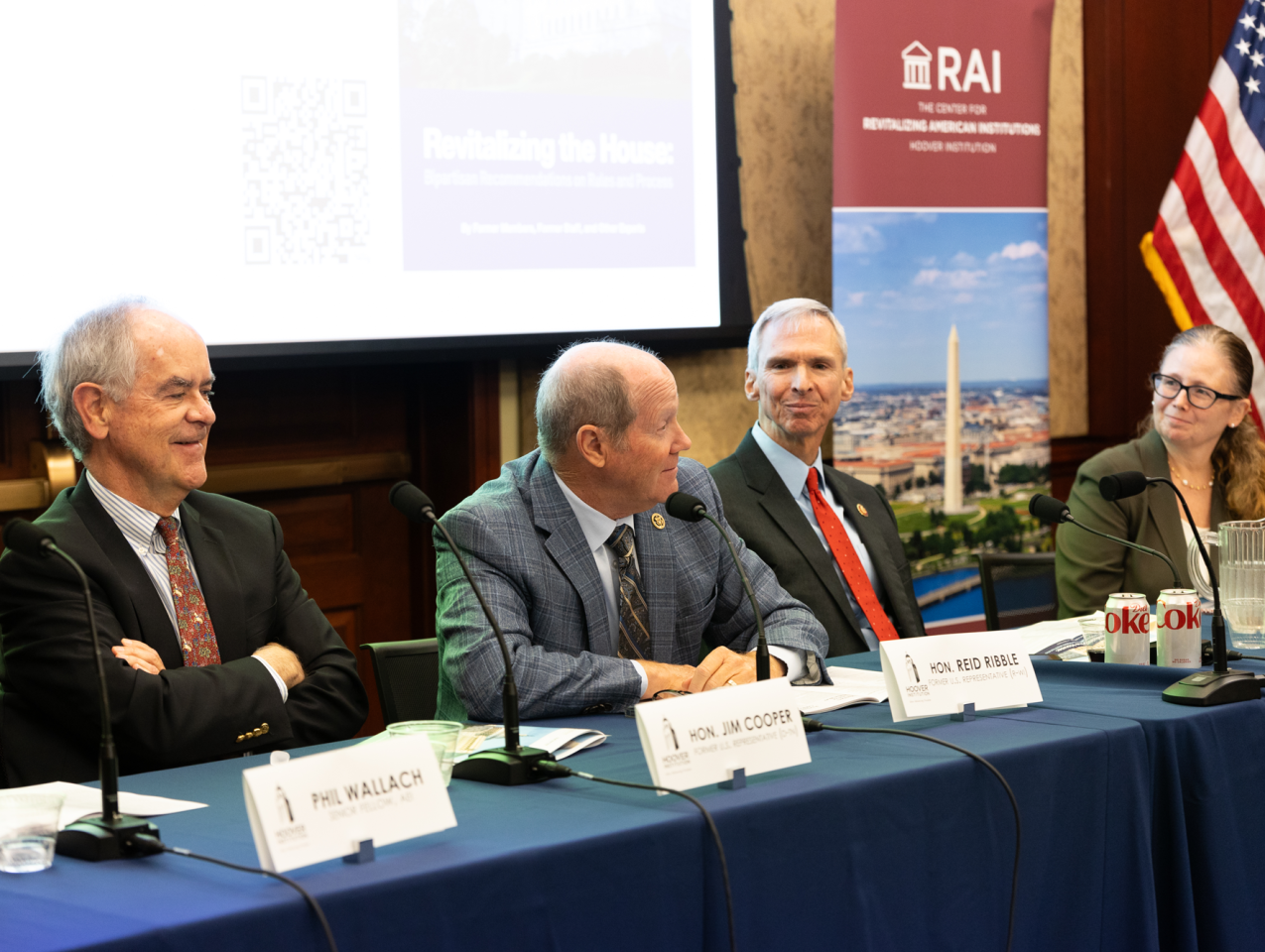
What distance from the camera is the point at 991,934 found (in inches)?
65.6

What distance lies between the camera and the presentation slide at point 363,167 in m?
3.17

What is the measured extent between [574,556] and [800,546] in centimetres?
75

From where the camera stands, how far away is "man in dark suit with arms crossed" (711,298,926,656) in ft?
9.62

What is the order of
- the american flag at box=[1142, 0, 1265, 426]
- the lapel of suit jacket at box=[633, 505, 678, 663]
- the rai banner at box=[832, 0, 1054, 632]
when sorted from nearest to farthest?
the lapel of suit jacket at box=[633, 505, 678, 663], the rai banner at box=[832, 0, 1054, 632], the american flag at box=[1142, 0, 1265, 426]

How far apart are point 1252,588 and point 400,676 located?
1557 millimetres

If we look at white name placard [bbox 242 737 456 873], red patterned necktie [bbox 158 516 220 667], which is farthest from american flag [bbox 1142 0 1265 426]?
white name placard [bbox 242 737 456 873]

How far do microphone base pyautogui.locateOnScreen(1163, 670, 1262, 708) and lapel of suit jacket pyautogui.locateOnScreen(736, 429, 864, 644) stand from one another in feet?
3.12

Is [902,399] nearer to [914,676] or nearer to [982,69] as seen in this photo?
[982,69]

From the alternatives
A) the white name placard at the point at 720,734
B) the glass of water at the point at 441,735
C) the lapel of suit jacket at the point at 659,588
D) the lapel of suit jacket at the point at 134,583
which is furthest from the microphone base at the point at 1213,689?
the lapel of suit jacket at the point at 134,583

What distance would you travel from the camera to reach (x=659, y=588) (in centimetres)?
245

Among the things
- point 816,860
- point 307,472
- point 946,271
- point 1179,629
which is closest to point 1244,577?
point 1179,629

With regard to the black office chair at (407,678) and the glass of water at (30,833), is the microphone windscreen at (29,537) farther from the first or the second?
the black office chair at (407,678)

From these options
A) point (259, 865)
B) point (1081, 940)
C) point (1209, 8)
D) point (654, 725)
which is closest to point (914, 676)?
point (1081, 940)

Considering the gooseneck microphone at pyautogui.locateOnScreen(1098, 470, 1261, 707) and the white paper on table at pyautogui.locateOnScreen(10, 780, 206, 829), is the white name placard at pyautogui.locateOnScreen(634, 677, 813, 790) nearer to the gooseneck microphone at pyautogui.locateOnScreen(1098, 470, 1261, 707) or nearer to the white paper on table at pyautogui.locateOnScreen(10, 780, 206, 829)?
the white paper on table at pyautogui.locateOnScreen(10, 780, 206, 829)
